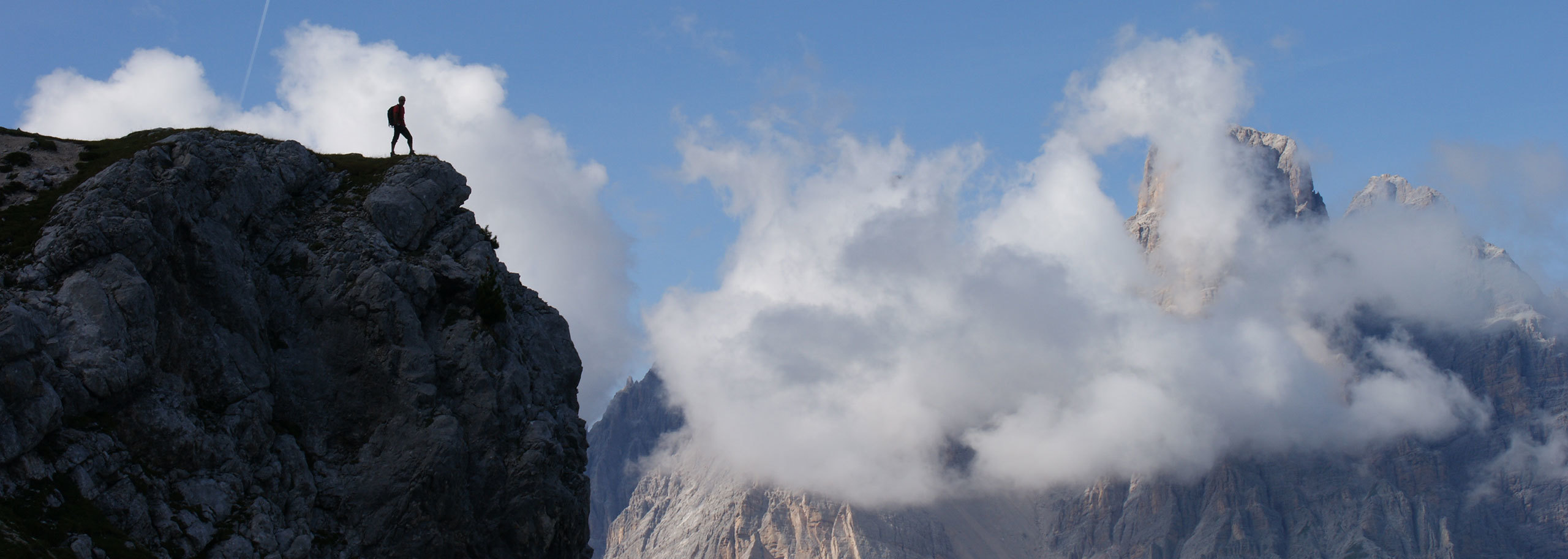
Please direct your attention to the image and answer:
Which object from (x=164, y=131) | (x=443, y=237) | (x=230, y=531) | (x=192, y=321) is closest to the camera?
(x=230, y=531)

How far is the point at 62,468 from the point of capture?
4509cm

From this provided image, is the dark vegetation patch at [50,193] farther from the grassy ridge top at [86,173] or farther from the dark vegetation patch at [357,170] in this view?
the dark vegetation patch at [357,170]

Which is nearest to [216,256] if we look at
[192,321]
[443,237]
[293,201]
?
[192,321]

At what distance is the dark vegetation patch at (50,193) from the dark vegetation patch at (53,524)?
9.87 meters

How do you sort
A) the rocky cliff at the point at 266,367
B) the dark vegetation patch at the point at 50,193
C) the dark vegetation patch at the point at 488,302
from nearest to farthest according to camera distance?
1. the rocky cliff at the point at 266,367
2. the dark vegetation patch at the point at 50,193
3. the dark vegetation patch at the point at 488,302

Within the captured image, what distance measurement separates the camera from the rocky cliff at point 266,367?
46219 millimetres

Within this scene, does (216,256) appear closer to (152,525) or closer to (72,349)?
(72,349)

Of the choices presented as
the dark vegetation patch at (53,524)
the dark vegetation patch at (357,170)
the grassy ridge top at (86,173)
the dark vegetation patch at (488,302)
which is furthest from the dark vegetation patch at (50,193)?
the dark vegetation patch at (488,302)

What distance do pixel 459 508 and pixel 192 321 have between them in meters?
13.4

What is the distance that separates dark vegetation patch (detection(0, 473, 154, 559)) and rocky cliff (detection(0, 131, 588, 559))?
0.08 metres

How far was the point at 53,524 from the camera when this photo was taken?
43.1 meters

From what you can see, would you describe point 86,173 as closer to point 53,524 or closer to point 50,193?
point 50,193

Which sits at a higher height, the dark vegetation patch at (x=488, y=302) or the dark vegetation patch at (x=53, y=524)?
the dark vegetation patch at (x=488, y=302)

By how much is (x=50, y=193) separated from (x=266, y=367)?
36.2 ft
